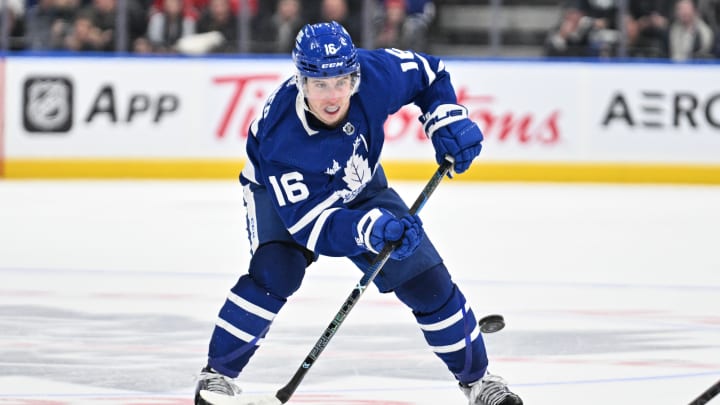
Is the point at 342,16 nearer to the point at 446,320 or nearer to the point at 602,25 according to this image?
the point at 602,25

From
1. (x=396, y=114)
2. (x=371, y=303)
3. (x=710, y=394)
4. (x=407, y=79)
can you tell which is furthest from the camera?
(x=396, y=114)

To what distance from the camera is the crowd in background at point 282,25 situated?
10211 millimetres

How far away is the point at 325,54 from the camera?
3.27 meters

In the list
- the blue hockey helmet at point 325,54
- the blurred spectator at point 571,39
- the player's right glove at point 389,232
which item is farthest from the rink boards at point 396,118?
the player's right glove at point 389,232

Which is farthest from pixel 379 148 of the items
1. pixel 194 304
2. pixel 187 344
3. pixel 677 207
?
pixel 677 207

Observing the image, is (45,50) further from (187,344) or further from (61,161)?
(187,344)

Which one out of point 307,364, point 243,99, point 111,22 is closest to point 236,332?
point 307,364

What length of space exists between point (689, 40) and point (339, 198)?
720 centimetres

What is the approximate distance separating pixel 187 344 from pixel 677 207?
186 inches

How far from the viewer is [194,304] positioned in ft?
16.8

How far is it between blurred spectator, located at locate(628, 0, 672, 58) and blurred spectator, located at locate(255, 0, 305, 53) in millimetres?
2430

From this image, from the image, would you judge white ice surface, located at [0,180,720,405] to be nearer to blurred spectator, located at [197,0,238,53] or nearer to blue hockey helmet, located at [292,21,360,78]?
blue hockey helmet, located at [292,21,360,78]

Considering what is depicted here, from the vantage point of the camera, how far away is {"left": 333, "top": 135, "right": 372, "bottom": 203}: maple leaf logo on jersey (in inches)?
133

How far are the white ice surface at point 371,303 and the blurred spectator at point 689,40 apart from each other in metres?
1.68
